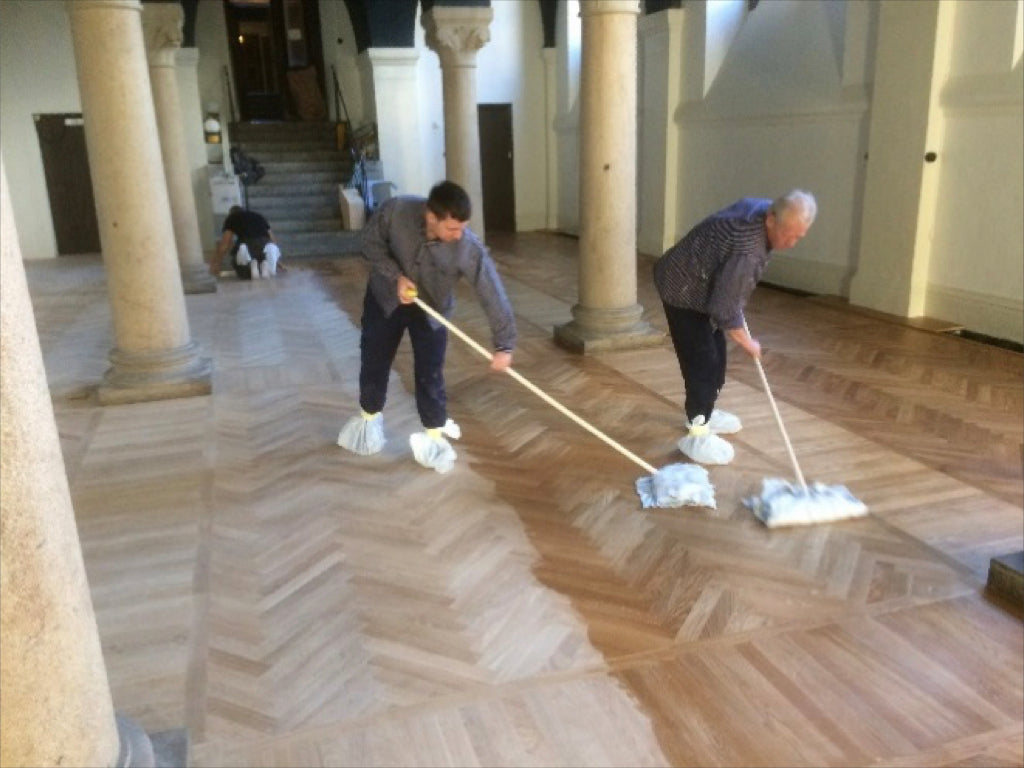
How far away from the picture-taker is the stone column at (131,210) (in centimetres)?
567

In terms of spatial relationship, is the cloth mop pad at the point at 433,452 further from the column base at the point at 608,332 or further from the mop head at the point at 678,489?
the column base at the point at 608,332

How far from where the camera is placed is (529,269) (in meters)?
12.0

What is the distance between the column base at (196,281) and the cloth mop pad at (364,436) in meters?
6.32

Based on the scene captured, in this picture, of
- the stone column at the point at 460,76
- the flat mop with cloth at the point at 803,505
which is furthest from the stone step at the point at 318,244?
the flat mop with cloth at the point at 803,505

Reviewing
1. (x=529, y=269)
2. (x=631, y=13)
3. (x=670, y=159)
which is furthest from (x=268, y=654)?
(x=670, y=159)

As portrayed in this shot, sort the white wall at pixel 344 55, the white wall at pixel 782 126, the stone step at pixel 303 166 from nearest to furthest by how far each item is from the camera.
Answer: the white wall at pixel 782 126 → the stone step at pixel 303 166 → the white wall at pixel 344 55

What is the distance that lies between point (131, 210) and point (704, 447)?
4.06 metres

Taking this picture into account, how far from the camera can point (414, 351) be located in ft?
15.3

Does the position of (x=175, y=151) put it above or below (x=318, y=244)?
above

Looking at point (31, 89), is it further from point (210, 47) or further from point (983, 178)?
point (983, 178)

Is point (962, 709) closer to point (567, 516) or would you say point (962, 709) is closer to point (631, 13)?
point (567, 516)

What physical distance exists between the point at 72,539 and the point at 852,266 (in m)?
8.51

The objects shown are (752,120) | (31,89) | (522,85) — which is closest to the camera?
(752,120)

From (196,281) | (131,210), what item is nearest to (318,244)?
(196,281)
